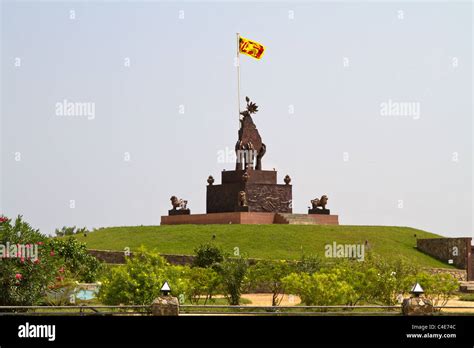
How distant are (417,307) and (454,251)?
938 inches

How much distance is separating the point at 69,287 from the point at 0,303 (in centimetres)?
329

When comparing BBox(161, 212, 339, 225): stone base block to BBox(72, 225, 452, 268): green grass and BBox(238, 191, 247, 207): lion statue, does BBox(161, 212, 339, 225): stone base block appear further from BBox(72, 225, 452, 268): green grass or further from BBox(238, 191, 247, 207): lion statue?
BBox(72, 225, 452, 268): green grass

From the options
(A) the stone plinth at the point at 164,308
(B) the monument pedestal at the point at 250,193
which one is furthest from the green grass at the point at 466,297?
(A) the stone plinth at the point at 164,308

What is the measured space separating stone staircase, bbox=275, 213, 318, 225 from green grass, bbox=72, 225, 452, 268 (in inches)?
85.6

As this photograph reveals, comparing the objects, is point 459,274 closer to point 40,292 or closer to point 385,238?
point 385,238

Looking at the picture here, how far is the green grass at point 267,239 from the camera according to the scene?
43.6 metres

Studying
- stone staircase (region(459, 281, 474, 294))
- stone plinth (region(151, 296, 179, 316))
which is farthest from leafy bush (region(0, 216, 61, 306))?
stone staircase (region(459, 281, 474, 294))

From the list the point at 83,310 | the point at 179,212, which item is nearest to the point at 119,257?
the point at 179,212

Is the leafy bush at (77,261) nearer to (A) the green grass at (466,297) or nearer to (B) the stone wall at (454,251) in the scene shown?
(A) the green grass at (466,297)

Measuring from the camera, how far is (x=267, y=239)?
4500 centimetres

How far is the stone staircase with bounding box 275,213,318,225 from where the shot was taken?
165 feet

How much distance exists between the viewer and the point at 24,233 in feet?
89.8

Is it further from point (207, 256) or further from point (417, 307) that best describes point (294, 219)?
point (417, 307)
